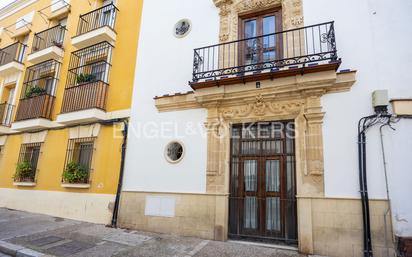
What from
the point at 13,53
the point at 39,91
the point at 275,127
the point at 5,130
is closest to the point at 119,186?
the point at 275,127

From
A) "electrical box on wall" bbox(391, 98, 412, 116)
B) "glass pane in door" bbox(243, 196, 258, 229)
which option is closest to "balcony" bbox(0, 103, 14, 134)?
"glass pane in door" bbox(243, 196, 258, 229)

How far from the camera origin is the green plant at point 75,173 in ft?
24.6

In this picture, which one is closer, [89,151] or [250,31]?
[250,31]

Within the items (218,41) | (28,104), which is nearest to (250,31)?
(218,41)

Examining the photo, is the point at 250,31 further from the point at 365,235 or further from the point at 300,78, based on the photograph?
the point at 365,235

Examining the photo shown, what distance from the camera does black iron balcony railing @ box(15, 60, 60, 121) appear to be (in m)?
9.02

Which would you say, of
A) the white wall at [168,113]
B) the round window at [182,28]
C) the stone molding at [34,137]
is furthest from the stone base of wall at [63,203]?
the round window at [182,28]

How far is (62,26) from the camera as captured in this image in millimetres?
10047

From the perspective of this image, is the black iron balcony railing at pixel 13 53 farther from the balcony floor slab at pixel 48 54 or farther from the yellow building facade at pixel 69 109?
the balcony floor slab at pixel 48 54

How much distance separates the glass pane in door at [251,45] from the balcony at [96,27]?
15.0 feet

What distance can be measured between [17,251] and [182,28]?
6.49 metres

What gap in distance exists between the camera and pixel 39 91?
A: 9500mm

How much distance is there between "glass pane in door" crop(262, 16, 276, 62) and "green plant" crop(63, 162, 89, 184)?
6156mm

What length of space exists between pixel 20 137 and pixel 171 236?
7.95 metres
